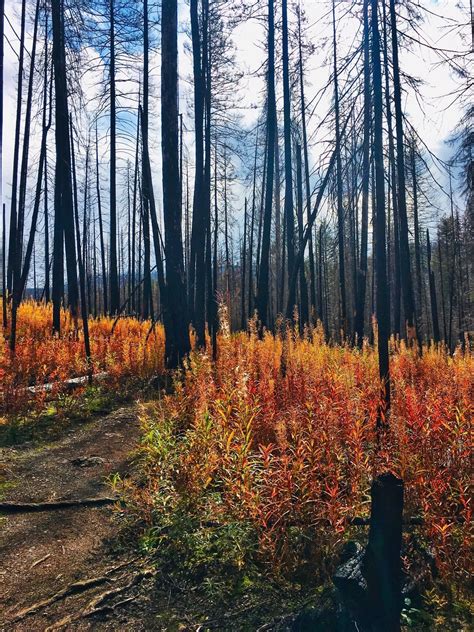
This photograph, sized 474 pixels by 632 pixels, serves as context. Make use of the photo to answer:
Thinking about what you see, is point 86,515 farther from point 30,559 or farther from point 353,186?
point 353,186

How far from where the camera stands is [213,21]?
10.1m

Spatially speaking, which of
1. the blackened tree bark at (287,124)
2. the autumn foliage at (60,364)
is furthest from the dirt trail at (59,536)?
the blackened tree bark at (287,124)

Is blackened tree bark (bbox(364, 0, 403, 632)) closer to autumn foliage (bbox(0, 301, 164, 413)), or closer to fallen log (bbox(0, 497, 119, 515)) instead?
fallen log (bbox(0, 497, 119, 515))

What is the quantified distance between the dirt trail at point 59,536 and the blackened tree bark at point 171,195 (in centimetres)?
277

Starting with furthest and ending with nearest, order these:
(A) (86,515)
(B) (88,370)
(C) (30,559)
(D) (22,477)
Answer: (B) (88,370)
(D) (22,477)
(A) (86,515)
(C) (30,559)

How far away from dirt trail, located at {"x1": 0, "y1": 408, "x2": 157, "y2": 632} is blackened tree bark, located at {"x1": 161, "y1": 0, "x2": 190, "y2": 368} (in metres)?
2.77

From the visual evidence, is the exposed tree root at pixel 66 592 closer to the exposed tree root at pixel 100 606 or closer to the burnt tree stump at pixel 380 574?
the exposed tree root at pixel 100 606

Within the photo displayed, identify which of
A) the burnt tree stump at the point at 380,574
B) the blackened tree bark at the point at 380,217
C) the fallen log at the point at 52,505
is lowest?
the fallen log at the point at 52,505

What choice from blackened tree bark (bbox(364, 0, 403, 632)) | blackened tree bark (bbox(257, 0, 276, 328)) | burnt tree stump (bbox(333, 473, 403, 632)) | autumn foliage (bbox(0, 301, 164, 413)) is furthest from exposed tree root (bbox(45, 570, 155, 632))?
blackened tree bark (bbox(257, 0, 276, 328))

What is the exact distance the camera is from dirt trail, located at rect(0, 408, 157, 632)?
213 cm

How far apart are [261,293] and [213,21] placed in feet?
22.7

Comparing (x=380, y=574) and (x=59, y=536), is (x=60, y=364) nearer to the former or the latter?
(x=59, y=536)

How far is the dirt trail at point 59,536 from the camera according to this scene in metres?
2.13

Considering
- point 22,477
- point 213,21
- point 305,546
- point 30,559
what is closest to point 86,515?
point 30,559
